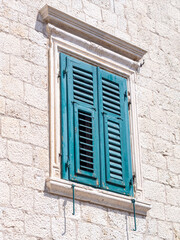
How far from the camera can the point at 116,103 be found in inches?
310

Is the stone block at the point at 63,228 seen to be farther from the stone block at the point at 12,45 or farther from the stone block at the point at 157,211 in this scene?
the stone block at the point at 12,45

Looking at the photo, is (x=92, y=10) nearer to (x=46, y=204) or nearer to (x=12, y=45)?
(x=12, y=45)

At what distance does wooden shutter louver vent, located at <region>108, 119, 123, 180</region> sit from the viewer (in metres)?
7.50

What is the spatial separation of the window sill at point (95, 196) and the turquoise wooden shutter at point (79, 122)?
119mm

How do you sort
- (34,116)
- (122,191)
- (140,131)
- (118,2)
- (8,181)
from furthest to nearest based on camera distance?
(118,2) < (140,131) < (122,191) < (34,116) < (8,181)

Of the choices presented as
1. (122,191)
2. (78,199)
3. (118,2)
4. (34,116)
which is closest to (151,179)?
(122,191)

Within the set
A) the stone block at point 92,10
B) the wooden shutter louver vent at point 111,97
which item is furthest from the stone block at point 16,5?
the wooden shutter louver vent at point 111,97

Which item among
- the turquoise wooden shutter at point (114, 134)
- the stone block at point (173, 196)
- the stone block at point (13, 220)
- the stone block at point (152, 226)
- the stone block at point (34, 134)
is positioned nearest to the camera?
the stone block at point (13, 220)

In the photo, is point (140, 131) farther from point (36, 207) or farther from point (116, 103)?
point (36, 207)

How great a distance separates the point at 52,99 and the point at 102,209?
4.37ft

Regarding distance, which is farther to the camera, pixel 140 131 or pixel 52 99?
pixel 140 131

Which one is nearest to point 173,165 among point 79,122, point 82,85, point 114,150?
point 114,150

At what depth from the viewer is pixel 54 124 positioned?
709 cm

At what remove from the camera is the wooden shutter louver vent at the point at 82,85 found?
24.5ft
